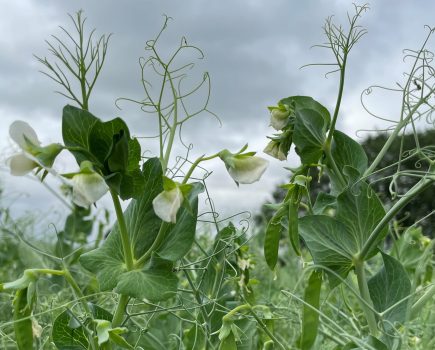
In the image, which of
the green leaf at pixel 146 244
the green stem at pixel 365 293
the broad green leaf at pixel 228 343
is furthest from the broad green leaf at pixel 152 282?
the green stem at pixel 365 293

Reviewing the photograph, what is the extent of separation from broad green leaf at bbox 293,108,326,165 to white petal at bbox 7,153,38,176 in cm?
43

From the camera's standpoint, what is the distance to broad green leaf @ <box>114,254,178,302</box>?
0.88 m

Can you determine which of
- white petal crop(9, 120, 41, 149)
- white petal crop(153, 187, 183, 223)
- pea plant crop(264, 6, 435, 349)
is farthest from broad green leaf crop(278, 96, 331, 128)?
white petal crop(9, 120, 41, 149)

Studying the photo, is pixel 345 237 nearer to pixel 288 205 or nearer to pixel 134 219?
pixel 288 205

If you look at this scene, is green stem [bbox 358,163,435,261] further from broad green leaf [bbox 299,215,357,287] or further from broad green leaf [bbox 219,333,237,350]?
broad green leaf [bbox 219,333,237,350]

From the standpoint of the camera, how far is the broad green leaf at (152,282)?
0.88 metres

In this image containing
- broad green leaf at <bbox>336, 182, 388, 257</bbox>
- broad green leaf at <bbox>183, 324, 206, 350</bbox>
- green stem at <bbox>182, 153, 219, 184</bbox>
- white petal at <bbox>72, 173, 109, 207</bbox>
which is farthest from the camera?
broad green leaf at <bbox>183, 324, 206, 350</bbox>

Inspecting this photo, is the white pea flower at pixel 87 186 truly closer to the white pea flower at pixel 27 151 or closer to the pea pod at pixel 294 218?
the white pea flower at pixel 27 151

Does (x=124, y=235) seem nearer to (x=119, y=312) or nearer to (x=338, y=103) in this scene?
(x=119, y=312)

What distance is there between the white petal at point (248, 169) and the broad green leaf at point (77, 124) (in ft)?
0.70

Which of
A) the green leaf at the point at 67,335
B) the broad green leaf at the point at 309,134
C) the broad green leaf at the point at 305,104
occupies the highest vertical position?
the broad green leaf at the point at 305,104

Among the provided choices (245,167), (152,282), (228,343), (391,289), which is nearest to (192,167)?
(245,167)

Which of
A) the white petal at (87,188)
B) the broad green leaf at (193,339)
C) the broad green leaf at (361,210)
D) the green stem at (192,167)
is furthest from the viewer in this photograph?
the broad green leaf at (193,339)

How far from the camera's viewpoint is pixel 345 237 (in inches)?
40.4
